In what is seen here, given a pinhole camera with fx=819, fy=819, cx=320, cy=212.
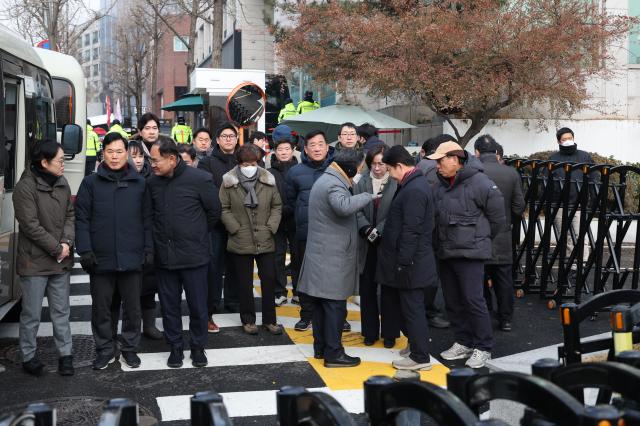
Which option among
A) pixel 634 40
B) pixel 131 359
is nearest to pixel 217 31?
pixel 634 40

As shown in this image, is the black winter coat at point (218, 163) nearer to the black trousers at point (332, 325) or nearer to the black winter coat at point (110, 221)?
the black winter coat at point (110, 221)

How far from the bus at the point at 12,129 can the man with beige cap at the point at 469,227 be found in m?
3.63

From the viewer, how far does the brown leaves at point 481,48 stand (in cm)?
1509

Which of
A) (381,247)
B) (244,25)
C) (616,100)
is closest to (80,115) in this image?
(381,247)

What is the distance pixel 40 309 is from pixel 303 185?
2.92 metres

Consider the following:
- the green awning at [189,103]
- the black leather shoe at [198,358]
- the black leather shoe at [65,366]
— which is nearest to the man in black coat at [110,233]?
the black leather shoe at [65,366]

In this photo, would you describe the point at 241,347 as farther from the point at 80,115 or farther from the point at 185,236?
the point at 80,115

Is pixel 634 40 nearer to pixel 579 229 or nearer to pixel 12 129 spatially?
pixel 579 229

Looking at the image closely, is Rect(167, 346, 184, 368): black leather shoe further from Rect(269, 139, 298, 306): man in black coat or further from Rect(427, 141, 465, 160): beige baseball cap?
Rect(427, 141, 465, 160): beige baseball cap

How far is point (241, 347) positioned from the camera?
773cm

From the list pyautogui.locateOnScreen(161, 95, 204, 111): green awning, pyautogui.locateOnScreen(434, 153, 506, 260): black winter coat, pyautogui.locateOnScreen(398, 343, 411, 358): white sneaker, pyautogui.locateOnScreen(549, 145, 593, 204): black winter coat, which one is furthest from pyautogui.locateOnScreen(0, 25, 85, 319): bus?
pyautogui.locateOnScreen(161, 95, 204, 111): green awning

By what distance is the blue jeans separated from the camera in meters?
6.57

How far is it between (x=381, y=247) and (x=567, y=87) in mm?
9684

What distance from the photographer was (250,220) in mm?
8031
